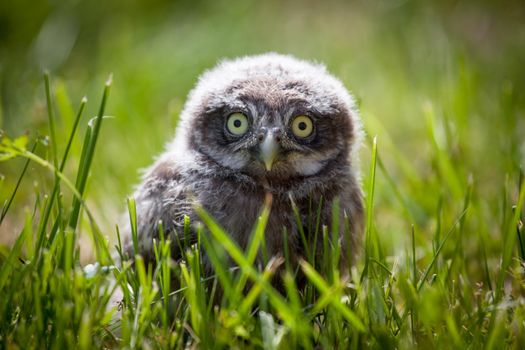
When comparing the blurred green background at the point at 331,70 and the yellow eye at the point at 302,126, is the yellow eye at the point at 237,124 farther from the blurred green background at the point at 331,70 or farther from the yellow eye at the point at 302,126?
the blurred green background at the point at 331,70

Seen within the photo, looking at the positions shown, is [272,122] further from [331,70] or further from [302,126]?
[331,70]

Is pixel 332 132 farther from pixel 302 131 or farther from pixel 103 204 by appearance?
pixel 103 204

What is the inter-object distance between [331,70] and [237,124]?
3226 millimetres

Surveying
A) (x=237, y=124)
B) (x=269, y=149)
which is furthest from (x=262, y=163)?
(x=237, y=124)

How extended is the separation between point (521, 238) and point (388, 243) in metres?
1.16

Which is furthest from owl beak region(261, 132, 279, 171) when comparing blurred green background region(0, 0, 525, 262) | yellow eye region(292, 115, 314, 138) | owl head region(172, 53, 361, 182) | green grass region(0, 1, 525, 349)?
blurred green background region(0, 0, 525, 262)

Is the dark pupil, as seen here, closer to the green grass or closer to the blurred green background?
the green grass

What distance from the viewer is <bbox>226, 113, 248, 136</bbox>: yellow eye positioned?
282cm

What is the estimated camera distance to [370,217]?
2439 mm

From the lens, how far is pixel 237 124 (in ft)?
9.34

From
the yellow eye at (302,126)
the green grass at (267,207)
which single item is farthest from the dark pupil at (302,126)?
the green grass at (267,207)

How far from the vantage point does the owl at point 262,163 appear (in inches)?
105

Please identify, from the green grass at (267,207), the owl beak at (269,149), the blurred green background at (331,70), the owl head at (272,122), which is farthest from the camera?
the blurred green background at (331,70)

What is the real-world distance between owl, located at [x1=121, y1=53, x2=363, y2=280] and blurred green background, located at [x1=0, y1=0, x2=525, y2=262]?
0.54 metres
